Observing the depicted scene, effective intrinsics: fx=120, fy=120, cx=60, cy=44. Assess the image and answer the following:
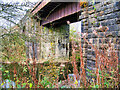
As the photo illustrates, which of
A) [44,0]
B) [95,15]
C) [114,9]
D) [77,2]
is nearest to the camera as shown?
[114,9]

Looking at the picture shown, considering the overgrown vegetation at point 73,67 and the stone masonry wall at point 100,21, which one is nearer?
the overgrown vegetation at point 73,67

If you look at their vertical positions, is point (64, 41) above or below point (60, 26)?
below

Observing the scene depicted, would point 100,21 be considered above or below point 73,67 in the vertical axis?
above

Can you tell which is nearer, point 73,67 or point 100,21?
point 73,67

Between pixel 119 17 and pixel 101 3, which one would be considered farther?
pixel 101 3

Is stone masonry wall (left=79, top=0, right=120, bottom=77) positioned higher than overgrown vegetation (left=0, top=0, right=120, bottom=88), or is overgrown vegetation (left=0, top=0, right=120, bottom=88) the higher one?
stone masonry wall (left=79, top=0, right=120, bottom=77)

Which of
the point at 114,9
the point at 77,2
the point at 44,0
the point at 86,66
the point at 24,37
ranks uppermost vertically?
the point at 44,0

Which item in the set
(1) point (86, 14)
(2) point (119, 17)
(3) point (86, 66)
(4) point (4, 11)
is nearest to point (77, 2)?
(1) point (86, 14)

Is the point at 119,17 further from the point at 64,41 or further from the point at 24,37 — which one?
the point at 64,41

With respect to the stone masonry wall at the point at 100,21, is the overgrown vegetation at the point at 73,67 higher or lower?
lower

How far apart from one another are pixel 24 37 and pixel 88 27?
214 centimetres

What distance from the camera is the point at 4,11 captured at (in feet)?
8.07

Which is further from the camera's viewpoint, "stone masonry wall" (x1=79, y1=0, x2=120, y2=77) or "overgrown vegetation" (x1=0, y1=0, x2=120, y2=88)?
"stone masonry wall" (x1=79, y1=0, x2=120, y2=77)

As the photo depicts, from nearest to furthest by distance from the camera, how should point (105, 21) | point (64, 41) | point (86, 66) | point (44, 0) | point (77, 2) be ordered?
point (105, 21)
point (86, 66)
point (77, 2)
point (44, 0)
point (64, 41)
